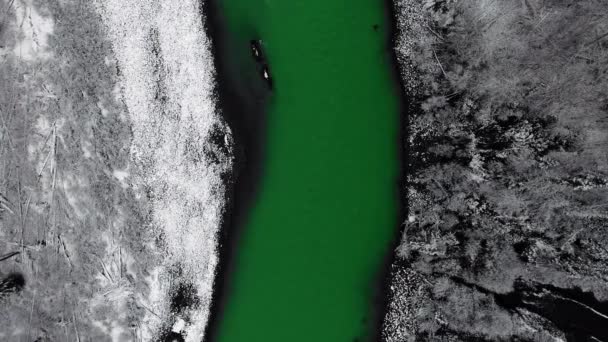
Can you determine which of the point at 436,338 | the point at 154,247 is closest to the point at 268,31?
the point at 154,247

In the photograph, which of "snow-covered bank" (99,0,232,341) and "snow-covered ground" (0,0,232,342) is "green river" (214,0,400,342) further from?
"snow-covered ground" (0,0,232,342)

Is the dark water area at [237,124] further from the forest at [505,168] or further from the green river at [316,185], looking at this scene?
the forest at [505,168]

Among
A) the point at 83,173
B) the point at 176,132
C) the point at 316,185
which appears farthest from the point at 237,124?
the point at 83,173

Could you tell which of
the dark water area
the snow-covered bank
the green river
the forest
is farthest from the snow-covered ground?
the forest

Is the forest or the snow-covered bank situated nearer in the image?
the forest

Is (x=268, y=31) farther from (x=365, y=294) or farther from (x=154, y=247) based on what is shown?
(x=365, y=294)

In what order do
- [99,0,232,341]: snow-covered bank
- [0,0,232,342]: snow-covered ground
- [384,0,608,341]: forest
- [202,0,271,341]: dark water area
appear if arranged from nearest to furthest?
1. [384,0,608,341]: forest
2. [0,0,232,342]: snow-covered ground
3. [99,0,232,341]: snow-covered bank
4. [202,0,271,341]: dark water area
